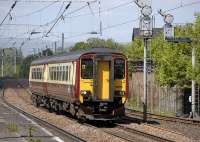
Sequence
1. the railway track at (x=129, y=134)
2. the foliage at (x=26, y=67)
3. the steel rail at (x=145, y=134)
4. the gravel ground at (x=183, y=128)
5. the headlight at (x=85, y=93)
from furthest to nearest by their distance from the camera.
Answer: the foliage at (x=26, y=67)
the headlight at (x=85, y=93)
the gravel ground at (x=183, y=128)
the railway track at (x=129, y=134)
the steel rail at (x=145, y=134)

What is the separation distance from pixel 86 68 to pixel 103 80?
0.92m

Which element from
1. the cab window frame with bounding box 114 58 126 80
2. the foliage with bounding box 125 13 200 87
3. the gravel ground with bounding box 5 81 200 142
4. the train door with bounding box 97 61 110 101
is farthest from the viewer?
the foliage with bounding box 125 13 200 87

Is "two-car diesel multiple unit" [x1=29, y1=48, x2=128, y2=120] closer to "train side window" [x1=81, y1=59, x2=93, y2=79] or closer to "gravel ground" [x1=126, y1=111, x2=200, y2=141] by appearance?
"train side window" [x1=81, y1=59, x2=93, y2=79]

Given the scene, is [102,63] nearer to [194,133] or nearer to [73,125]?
[73,125]

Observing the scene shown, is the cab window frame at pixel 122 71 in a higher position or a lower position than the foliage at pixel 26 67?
lower

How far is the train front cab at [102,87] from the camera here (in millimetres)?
23109

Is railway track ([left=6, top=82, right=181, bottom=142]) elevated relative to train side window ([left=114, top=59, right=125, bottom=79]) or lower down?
lower down

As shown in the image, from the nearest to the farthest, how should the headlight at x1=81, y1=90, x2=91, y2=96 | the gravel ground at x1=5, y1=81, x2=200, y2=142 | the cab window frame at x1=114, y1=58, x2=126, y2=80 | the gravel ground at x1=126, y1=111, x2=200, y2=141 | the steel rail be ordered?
the steel rail, the gravel ground at x1=5, y1=81, x2=200, y2=142, the gravel ground at x1=126, y1=111, x2=200, y2=141, the headlight at x1=81, y1=90, x2=91, y2=96, the cab window frame at x1=114, y1=58, x2=126, y2=80

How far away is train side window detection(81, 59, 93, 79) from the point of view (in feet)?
76.5

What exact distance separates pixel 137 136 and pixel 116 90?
4107 millimetres

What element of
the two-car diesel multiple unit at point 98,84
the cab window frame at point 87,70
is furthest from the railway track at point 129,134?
the cab window frame at point 87,70

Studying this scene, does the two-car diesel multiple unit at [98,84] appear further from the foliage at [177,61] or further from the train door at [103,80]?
the foliage at [177,61]

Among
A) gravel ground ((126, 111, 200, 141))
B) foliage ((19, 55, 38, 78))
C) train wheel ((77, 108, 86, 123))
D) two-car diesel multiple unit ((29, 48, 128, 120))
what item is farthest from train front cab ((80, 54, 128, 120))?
foliage ((19, 55, 38, 78))

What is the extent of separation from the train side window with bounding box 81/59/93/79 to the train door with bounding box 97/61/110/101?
35 cm
